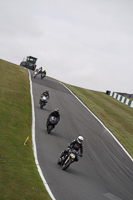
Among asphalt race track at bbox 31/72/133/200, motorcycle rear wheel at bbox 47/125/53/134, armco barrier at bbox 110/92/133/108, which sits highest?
armco barrier at bbox 110/92/133/108

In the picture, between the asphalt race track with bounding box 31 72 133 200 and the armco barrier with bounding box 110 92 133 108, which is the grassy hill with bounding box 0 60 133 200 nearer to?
the asphalt race track with bounding box 31 72 133 200

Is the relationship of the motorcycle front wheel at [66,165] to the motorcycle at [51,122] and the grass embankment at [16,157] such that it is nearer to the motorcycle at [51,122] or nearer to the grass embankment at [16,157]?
the grass embankment at [16,157]

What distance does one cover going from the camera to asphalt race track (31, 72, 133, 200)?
11.2 meters

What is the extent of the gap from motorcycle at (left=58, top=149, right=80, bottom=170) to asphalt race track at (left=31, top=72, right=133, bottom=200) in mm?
289

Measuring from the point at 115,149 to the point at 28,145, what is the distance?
7.90m

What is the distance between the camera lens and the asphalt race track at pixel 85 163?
36.8ft

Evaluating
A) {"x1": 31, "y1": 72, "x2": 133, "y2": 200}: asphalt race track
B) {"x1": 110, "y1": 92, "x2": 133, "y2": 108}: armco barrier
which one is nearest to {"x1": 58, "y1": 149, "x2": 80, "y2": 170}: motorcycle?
{"x1": 31, "y1": 72, "x2": 133, "y2": 200}: asphalt race track

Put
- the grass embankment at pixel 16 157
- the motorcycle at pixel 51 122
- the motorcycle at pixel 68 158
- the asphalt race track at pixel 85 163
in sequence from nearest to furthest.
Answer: the grass embankment at pixel 16 157, the asphalt race track at pixel 85 163, the motorcycle at pixel 68 158, the motorcycle at pixel 51 122

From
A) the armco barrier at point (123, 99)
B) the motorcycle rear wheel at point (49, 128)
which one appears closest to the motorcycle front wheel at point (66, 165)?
the motorcycle rear wheel at point (49, 128)

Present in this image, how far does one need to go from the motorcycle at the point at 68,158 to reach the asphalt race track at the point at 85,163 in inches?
11.4

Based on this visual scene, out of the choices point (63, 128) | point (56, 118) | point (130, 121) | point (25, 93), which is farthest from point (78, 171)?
point (130, 121)

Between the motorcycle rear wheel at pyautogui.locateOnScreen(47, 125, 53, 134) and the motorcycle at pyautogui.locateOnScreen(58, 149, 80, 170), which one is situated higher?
the motorcycle rear wheel at pyautogui.locateOnScreen(47, 125, 53, 134)

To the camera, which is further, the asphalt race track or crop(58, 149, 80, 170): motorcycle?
crop(58, 149, 80, 170): motorcycle

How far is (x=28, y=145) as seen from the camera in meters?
14.1
